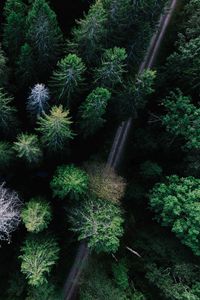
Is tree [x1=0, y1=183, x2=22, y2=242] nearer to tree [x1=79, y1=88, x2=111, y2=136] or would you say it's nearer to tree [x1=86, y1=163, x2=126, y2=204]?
tree [x1=86, y1=163, x2=126, y2=204]

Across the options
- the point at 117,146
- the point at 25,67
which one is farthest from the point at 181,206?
the point at 25,67

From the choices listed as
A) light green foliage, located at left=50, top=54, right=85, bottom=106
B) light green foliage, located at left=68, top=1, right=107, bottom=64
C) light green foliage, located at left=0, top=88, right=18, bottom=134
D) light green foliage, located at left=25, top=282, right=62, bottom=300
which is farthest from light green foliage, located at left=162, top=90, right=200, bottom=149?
light green foliage, located at left=25, top=282, right=62, bottom=300

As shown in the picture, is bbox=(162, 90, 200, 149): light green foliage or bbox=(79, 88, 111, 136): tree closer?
bbox=(79, 88, 111, 136): tree

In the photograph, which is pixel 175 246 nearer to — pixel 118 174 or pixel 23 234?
pixel 118 174

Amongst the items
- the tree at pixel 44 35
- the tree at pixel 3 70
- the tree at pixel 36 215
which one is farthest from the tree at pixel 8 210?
the tree at pixel 44 35

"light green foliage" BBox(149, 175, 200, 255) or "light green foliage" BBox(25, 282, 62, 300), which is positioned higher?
"light green foliage" BBox(149, 175, 200, 255)

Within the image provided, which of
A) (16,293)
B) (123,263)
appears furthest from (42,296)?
(123,263)
